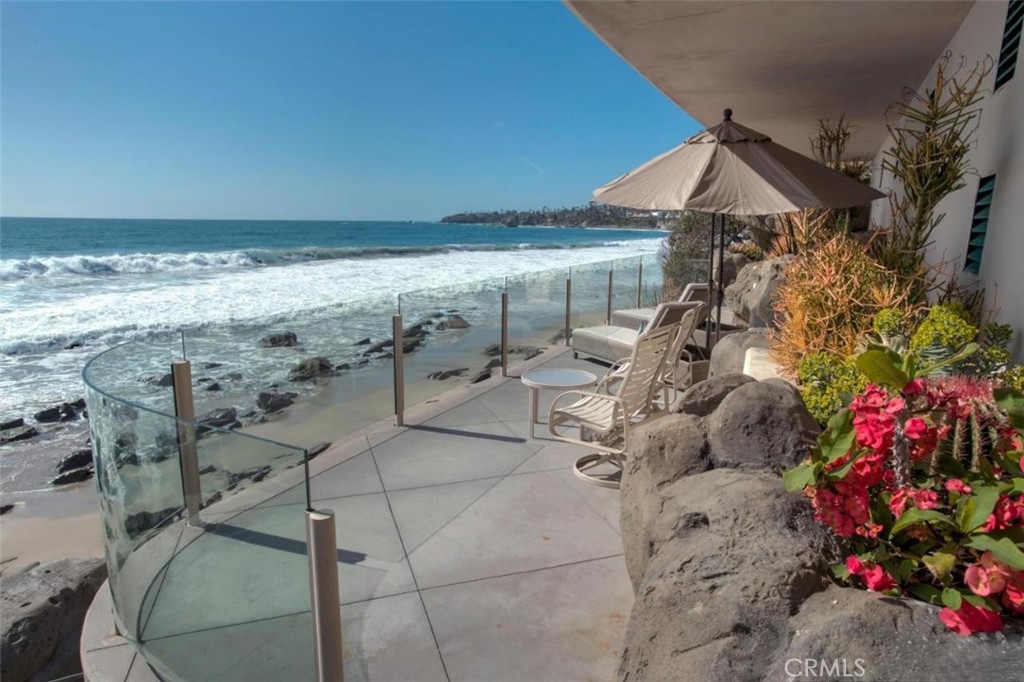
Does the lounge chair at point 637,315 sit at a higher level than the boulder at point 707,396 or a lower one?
lower

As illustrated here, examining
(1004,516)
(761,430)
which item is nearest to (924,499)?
(1004,516)

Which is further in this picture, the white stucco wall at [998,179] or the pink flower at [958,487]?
the white stucco wall at [998,179]

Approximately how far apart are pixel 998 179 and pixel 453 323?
14.9 feet

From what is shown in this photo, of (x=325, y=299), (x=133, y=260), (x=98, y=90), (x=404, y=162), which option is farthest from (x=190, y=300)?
(x=404, y=162)

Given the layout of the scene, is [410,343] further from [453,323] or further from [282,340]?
[282,340]

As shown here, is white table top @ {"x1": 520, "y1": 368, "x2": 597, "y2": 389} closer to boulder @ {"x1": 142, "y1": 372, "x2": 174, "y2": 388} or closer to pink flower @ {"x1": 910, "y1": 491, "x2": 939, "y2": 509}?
boulder @ {"x1": 142, "y1": 372, "x2": 174, "y2": 388}

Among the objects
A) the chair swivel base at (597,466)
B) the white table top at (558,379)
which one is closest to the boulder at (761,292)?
the white table top at (558,379)

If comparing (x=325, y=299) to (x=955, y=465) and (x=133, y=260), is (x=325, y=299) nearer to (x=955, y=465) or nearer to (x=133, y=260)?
(x=133, y=260)

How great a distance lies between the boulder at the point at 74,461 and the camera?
20.6ft

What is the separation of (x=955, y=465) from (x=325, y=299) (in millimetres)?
20440

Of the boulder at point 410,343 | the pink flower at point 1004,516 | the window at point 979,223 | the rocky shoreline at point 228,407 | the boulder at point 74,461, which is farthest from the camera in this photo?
the boulder at point 74,461

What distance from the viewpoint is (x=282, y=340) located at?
15.4 ft

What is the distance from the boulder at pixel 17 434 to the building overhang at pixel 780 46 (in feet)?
25.6

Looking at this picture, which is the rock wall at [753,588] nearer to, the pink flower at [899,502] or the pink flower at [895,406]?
the pink flower at [899,502]
